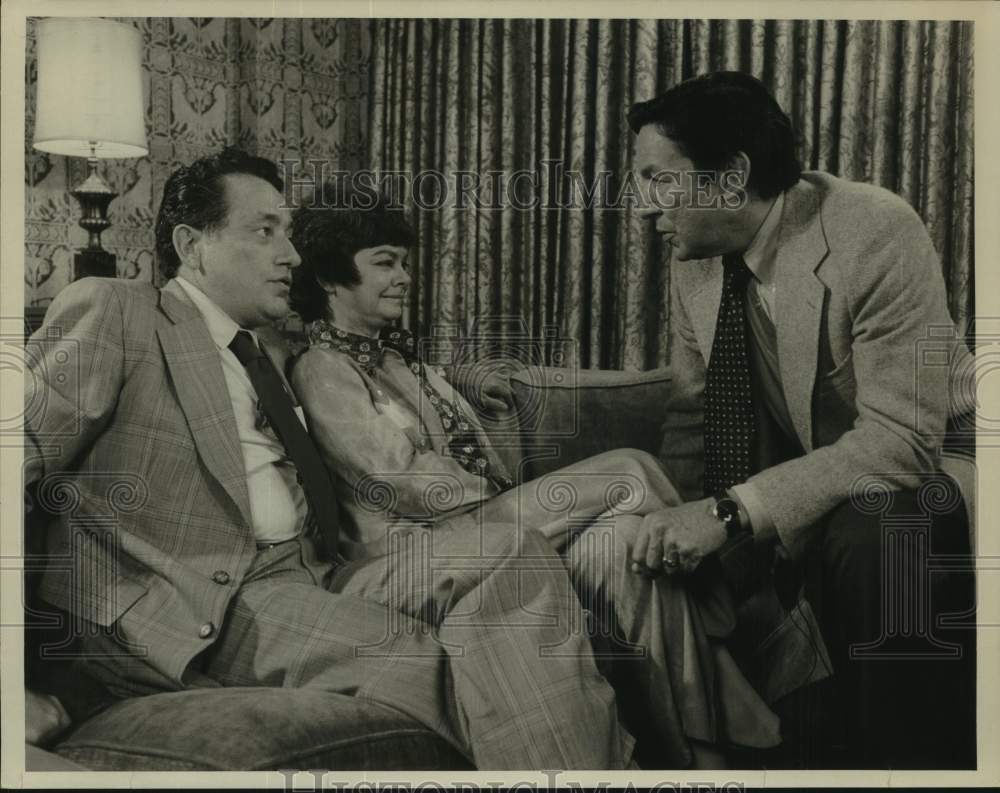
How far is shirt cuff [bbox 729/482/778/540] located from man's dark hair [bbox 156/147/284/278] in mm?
1254

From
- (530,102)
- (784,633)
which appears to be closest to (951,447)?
(784,633)

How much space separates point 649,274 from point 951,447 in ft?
2.64

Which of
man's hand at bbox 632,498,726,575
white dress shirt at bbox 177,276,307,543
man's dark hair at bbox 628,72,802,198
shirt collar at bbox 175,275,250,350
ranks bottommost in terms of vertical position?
man's hand at bbox 632,498,726,575

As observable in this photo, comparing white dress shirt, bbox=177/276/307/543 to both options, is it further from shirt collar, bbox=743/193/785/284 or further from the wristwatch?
shirt collar, bbox=743/193/785/284

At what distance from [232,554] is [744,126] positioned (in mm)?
1489

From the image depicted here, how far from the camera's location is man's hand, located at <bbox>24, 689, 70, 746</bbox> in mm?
2412

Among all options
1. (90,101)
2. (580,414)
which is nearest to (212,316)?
(90,101)

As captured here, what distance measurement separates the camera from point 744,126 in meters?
2.46

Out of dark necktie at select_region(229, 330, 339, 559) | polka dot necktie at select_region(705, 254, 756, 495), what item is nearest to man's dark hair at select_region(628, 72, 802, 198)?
polka dot necktie at select_region(705, 254, 756, 495)

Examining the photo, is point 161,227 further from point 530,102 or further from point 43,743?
point 43,743

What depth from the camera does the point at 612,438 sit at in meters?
2.48

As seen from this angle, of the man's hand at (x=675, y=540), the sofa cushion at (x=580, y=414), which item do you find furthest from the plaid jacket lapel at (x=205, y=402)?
the man's hand at (x=675, y=540)

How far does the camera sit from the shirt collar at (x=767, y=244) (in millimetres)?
2459

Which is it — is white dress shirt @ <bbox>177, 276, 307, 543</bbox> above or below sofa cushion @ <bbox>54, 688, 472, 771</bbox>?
above
